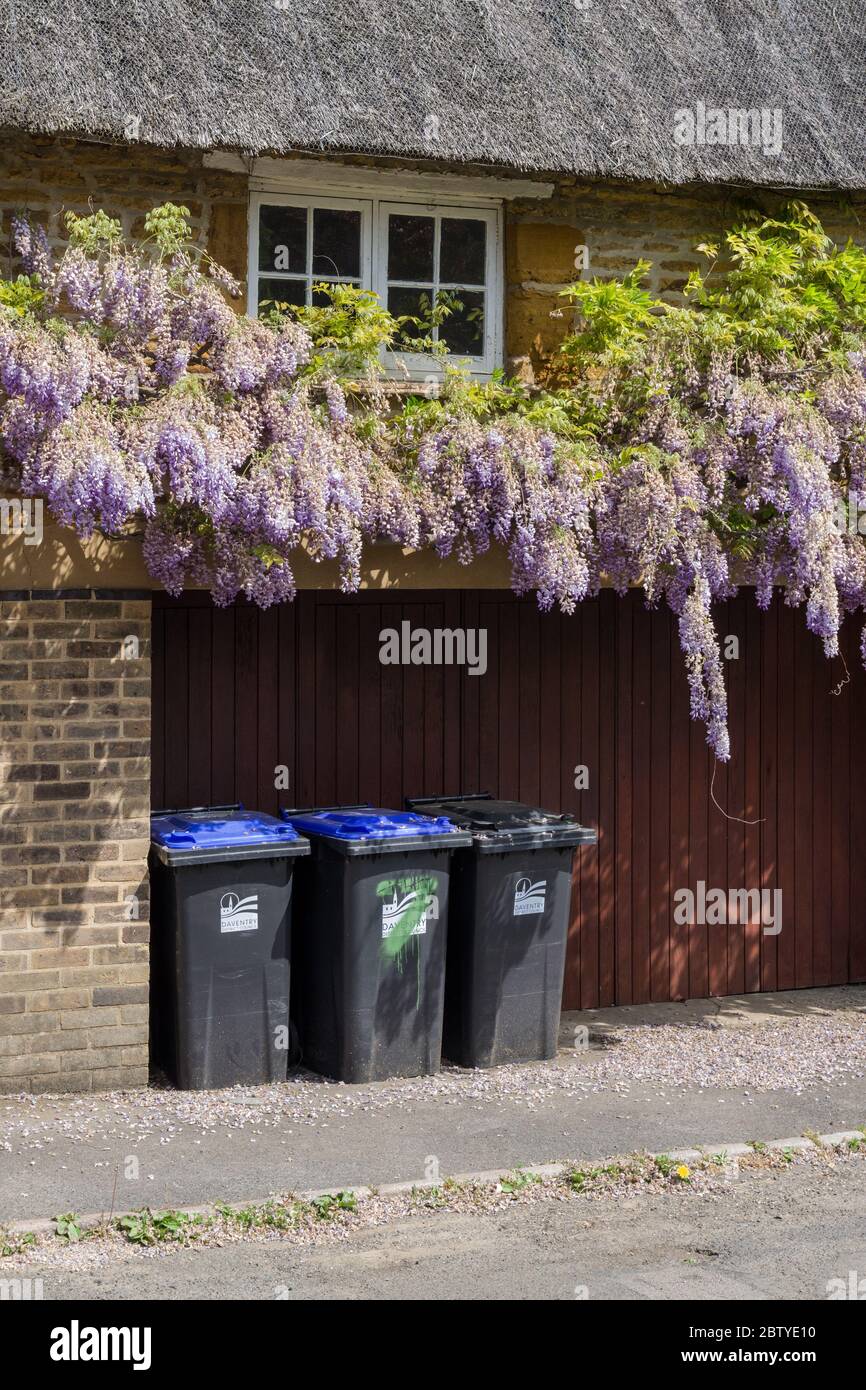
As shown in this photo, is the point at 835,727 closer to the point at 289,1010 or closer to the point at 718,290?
the point at 718,290

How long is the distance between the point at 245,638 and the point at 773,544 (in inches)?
113

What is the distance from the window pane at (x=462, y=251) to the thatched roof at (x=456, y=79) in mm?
723

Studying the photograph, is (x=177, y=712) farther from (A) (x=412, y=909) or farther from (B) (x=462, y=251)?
(B) (x=462, y=251)

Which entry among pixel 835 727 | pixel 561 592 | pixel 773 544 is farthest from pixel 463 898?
pixel 835 727

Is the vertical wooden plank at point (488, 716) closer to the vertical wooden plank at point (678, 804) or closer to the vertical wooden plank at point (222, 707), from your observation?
the vertical wooden plank at point (678, 804)

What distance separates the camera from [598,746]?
977cm

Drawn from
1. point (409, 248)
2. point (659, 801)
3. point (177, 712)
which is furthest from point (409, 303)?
point (659, 801)

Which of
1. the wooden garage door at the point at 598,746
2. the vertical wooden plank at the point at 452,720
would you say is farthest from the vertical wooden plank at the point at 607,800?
the vertical wooden plank at the point at 452,720

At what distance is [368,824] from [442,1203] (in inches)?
80.6

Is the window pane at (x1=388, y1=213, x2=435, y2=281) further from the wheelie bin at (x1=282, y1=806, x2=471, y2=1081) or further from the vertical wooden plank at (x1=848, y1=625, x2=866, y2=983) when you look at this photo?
the vertical wooden plank at (x1=848, y1=625, x2=866, y2=983)

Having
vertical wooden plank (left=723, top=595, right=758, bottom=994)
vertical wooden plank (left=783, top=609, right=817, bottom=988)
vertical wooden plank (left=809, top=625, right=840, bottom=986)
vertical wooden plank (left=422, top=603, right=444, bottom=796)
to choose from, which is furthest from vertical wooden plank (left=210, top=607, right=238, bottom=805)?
vertical wooden plank (left=809, top=625, right=840, bottom=986)

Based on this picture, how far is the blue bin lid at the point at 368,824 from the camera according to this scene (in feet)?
26.3

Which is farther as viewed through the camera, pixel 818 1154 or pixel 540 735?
pixel 540 735

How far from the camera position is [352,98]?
8305 millimetres
